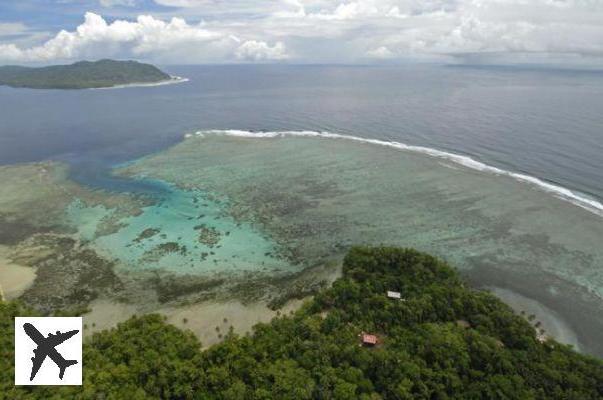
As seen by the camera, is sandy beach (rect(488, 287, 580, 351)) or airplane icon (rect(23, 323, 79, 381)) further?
sandy beach (rect(488, 287, 580, 351))

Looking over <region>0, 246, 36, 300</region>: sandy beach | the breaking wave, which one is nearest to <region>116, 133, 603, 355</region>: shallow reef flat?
the breaking wave

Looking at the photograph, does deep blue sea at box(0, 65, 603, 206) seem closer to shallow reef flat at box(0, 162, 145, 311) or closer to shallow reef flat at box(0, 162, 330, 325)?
shallow reef flat at box(0, 162, 145, 311)

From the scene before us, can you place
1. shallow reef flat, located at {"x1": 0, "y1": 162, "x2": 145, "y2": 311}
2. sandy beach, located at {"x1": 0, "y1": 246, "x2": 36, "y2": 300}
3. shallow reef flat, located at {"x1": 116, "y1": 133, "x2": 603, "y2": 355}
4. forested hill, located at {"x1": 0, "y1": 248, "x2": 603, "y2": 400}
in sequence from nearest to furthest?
forested hill, located at {"x1": 0, "y1": 248, "x2": 603, "y2": 400}, sandy beach, located at {"x1": 0, "y1": 246, "x2": 36, "y2": 300}, shallow reef flat, located at {"x1": 0, "y1": 162, "x2": 145, "y2": 311}, shallow reef flat, located at {"x1": 116, "y1": 133, "x2": 603, "y2": 355}

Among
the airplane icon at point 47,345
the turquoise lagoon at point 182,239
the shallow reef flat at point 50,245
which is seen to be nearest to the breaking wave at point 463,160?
the turquoise lagoon at point 182,239

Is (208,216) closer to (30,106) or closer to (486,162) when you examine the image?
(486,162)

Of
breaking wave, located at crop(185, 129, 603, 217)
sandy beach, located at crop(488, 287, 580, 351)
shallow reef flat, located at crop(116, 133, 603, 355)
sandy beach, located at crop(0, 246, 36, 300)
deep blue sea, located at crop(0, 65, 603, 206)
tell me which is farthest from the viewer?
deep blue sea, located at crop(0, 65, 603, 206)

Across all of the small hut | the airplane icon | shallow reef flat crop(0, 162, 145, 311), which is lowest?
the small hut

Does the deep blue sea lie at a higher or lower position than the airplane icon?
higher

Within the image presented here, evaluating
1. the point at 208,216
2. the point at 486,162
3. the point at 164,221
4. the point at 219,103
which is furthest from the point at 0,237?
the point at 219,103
